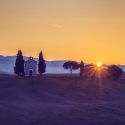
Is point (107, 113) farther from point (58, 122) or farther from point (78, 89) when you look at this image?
point (78, 89)

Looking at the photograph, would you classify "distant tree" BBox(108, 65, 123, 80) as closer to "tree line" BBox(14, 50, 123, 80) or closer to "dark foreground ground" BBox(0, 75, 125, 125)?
"tree line" BBox(14, 50, 123, 80)

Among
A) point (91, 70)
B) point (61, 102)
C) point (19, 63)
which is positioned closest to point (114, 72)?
point (91, 70)

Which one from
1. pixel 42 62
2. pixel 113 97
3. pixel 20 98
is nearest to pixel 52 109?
pixel 20 98

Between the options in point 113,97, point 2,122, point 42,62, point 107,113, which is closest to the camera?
point 2,122

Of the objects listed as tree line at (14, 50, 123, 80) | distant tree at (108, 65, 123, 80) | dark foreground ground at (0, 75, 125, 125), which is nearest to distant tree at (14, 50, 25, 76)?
tree line at (14, 50, 123, 80)

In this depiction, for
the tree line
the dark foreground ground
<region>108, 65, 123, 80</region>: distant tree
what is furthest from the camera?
<region>108, 65, 123, 80</region>: distant tree

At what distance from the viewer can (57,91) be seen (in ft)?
226

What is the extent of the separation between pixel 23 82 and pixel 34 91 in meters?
8.08

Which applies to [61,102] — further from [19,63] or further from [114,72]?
[114,72]

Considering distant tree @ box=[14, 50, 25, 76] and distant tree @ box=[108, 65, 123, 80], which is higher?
distant tree @ box=[14, 50, 25, 76]

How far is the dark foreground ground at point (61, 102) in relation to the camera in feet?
130

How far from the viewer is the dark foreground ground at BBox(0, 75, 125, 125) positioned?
39562mm

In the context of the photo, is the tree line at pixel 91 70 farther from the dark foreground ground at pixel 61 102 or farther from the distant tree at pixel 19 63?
the dark foreground ground at pixel 61 102

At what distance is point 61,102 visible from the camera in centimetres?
5731
